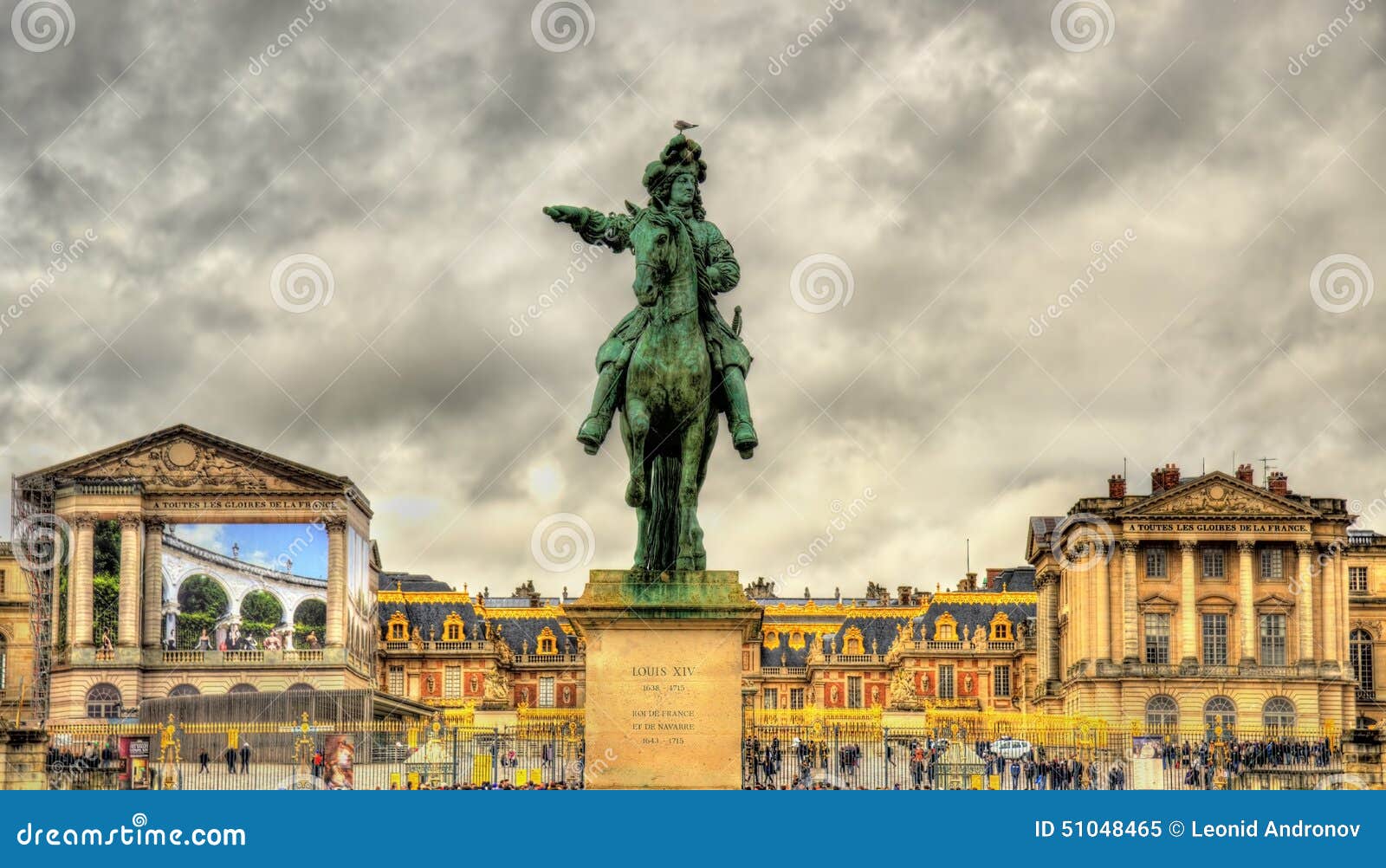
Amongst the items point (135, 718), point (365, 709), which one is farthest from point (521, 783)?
point (135, 718)

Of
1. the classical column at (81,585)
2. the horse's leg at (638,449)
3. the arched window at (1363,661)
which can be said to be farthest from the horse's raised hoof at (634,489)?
the arched window at (1363,661)

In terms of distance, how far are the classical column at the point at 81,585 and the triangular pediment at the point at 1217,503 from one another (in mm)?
57036

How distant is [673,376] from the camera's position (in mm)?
17328

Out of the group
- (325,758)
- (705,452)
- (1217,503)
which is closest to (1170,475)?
(1217,503)

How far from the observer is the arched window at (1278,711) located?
104m

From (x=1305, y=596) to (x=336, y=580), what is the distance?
176 feet

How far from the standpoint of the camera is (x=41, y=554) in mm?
111062

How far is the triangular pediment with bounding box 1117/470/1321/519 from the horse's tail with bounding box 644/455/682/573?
91.0 metres

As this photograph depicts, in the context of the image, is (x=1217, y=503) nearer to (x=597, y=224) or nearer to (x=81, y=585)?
(x=81, y=585)

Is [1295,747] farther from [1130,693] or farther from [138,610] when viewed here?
[138,610]

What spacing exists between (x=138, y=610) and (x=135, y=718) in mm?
7991

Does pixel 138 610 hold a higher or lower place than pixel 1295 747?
higher

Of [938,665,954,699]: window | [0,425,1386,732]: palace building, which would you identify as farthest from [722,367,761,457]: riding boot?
[938,665,954,699]: window

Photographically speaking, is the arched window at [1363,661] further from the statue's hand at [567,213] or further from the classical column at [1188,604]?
the statue's hand at [567,213]
